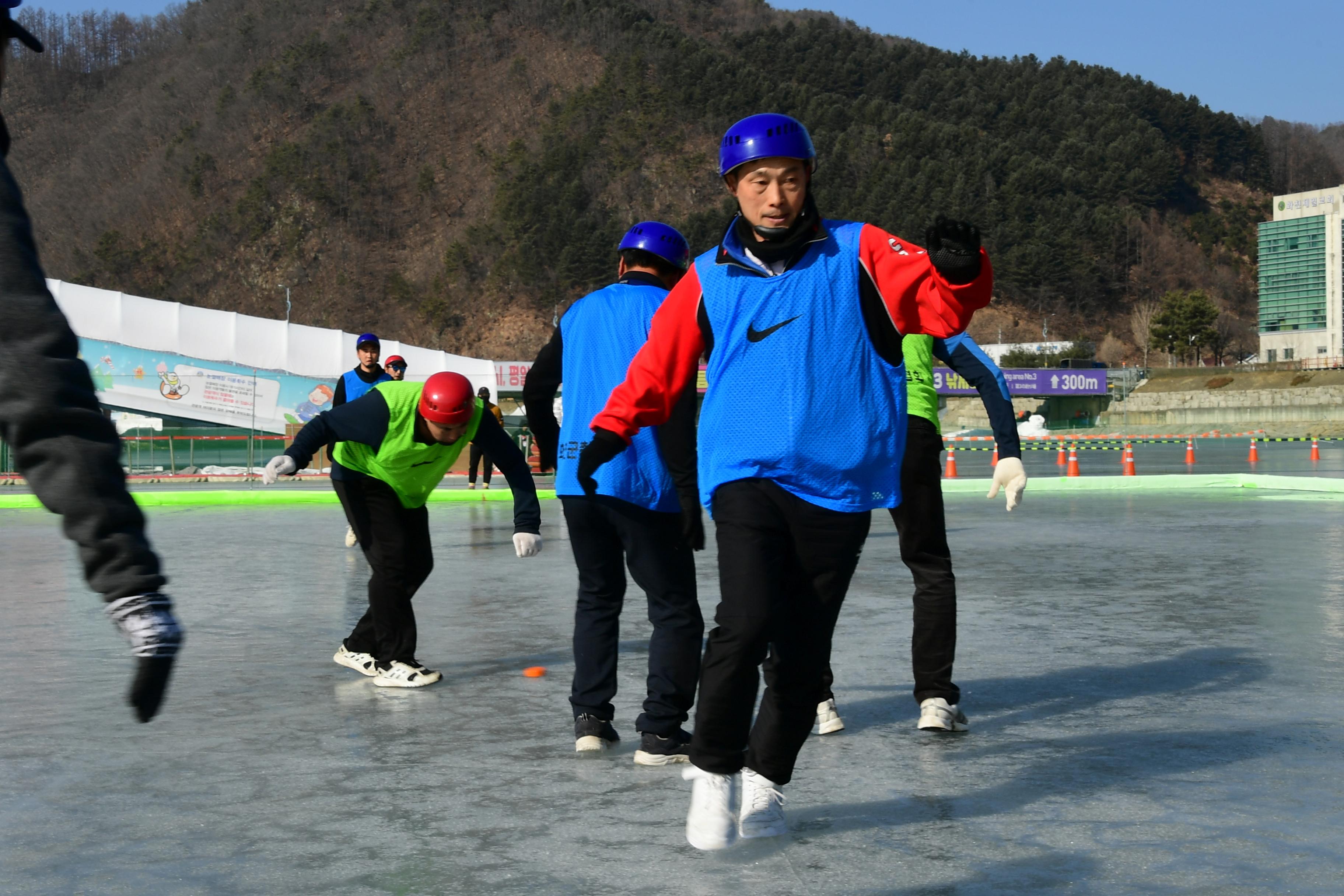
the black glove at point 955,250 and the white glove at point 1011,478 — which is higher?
the black glove at point 955,250

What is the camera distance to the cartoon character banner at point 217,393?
98.8ft

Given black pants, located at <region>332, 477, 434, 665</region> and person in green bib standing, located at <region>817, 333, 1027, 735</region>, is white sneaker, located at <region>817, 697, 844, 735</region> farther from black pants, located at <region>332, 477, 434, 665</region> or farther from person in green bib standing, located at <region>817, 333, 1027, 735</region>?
black pants, located at <region>332, 477, 434, 665</region>

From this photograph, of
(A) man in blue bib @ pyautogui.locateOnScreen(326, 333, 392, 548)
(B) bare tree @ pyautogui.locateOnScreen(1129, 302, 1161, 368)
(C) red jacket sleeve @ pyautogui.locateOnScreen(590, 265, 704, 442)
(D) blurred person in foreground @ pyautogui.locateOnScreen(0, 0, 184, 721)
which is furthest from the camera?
(B) bare tree @ pyautogui.locateOnScreen(1129, 302, 1161, 368)

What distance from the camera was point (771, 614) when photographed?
341 centimetres

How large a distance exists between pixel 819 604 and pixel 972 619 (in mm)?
4343

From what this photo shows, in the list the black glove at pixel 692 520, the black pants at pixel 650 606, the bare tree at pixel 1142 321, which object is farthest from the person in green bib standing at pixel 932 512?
the bare tree at pixel 1142 321

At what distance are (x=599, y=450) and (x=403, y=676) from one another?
2.61 m

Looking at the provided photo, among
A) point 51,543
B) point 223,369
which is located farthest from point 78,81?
point 51,543

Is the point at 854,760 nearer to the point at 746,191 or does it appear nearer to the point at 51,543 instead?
the point at 746,191

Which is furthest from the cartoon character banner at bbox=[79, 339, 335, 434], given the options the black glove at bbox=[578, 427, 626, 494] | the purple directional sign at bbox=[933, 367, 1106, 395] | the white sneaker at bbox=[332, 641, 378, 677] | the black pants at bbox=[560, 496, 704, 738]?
the purple directional sign at bbox=[933, 367, 1106, 395]

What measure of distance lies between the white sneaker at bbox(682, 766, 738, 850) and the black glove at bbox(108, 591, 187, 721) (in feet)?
6.07

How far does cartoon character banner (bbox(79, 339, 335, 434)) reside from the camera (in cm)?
3011

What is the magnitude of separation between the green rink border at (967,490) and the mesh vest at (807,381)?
1473 cm

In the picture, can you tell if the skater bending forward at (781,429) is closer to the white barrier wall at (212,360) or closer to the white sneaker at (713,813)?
the white sneaker at (713,813)
